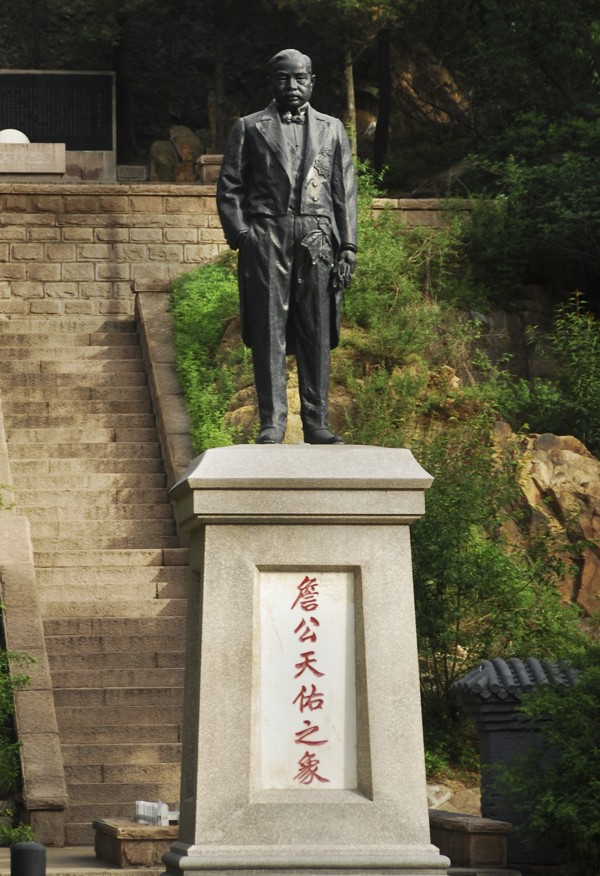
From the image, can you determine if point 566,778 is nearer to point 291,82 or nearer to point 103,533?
point 291,82

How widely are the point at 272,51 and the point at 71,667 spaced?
807 inches

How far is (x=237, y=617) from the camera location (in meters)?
7.75

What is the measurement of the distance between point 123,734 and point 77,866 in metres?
2.51

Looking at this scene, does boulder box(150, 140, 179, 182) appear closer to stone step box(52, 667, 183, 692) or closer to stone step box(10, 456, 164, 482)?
stone step box(10, 456, 164, 482)

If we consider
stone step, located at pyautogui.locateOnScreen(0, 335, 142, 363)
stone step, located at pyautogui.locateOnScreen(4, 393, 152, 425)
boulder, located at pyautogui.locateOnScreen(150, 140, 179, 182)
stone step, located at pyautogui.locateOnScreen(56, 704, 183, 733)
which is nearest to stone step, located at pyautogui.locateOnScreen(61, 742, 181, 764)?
stone step, located at pyautogui.locateOnScreen(56, 704, 183, 733)

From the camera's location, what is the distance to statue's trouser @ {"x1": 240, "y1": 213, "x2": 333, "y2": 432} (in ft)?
27.8

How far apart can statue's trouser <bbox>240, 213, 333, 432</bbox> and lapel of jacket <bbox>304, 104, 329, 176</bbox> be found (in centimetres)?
29

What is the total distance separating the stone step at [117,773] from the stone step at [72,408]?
592 centimetres

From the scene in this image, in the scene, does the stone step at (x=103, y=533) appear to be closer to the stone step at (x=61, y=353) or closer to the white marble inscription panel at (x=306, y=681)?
the stone step at (x=61, y=353)

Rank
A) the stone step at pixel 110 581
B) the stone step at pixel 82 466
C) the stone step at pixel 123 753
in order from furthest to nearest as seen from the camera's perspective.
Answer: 1. the stone step at pixel 82 466
2. the stone step at pixel 110 581
3. the stone step at pixel 123 753

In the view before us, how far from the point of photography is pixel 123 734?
510 inches

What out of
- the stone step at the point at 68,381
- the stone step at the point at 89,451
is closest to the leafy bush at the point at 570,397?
the stone step at the point at 89,451

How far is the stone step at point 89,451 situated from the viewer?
17.1 meters

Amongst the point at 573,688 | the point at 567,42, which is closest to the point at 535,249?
the point at 567,42
